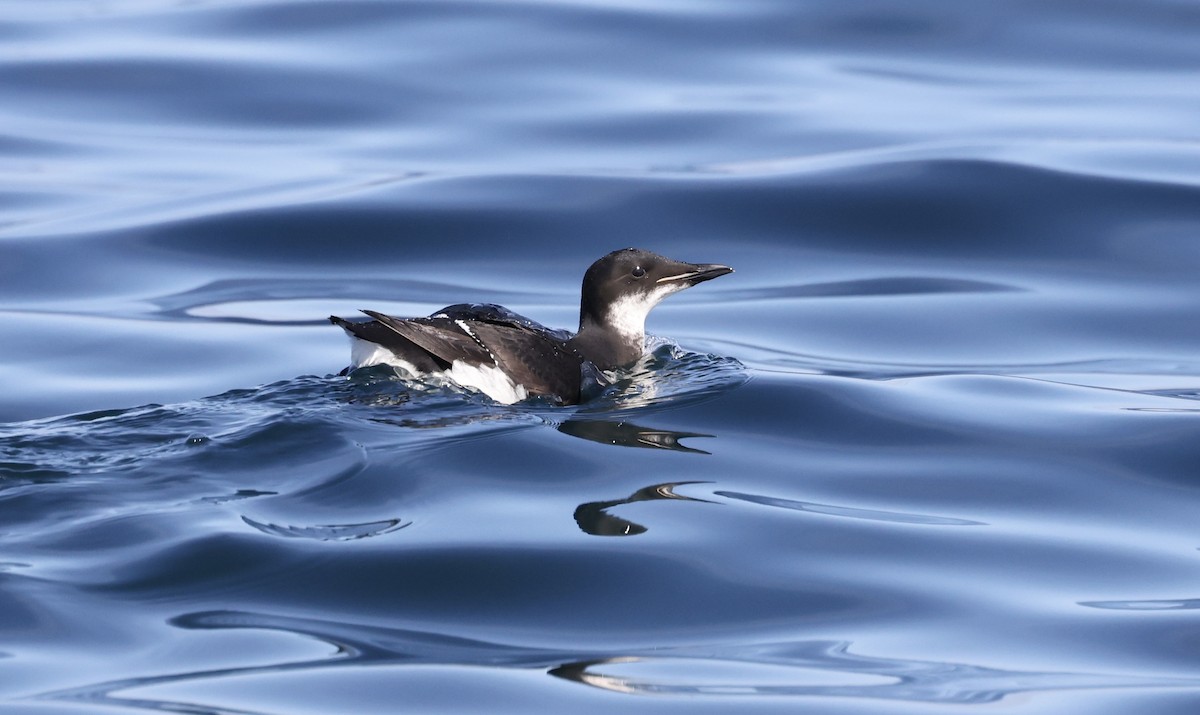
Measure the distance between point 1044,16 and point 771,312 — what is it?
25.0ft

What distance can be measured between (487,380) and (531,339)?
0.40 m

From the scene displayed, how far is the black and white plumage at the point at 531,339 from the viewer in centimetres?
827

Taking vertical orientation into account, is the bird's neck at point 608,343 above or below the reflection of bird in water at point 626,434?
above

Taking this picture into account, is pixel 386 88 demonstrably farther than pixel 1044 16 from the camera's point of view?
No

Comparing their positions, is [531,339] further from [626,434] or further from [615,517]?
[615,517]

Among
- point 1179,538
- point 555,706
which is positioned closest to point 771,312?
point 1179,538

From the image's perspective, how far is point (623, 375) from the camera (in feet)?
31.2

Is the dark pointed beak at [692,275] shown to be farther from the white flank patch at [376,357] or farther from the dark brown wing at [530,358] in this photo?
the white flank patch at [376,357]

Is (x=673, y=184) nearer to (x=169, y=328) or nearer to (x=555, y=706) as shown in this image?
(x=169, y=328)

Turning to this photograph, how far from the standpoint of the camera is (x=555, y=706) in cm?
492

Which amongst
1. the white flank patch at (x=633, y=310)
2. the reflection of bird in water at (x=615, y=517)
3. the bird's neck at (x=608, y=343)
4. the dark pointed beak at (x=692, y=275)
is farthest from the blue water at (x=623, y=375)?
the dark pointed beak at (x=692, y=275)

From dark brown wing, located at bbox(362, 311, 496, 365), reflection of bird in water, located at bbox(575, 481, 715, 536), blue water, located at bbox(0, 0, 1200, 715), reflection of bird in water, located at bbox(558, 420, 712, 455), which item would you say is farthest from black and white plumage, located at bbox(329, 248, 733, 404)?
reflection of bird in water, located at bbox(575, 481, 715, 536)

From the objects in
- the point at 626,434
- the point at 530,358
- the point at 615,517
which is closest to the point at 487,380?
the point at 530,358

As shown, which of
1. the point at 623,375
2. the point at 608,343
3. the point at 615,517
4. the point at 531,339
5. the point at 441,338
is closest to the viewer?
the point at 615,517
